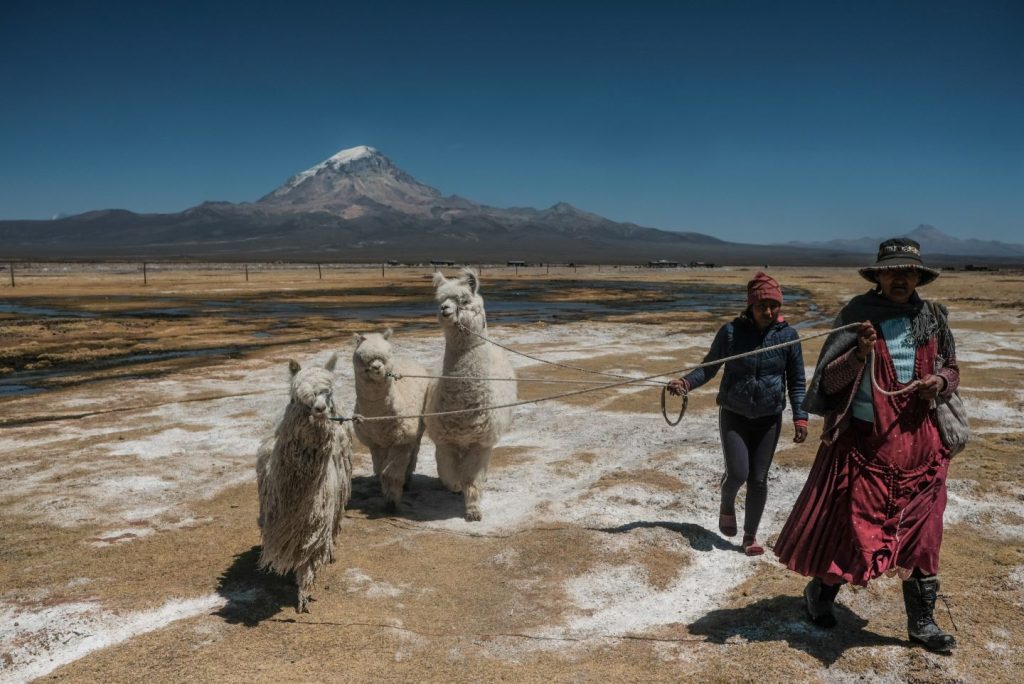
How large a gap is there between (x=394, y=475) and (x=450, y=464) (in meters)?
0.50

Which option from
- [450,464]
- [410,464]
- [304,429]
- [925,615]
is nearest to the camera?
[925,615]

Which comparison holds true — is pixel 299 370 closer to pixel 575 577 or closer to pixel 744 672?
pixel 575 577

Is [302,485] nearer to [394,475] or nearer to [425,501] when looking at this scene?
[394,475]

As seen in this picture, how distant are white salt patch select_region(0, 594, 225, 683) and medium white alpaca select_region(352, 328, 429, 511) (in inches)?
73.0

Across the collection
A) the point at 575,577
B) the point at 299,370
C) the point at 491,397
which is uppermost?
the point at 299,370

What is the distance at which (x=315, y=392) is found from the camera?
12.3 feet

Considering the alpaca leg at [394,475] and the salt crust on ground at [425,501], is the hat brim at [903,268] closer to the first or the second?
the salt crust on ground at [425,501]

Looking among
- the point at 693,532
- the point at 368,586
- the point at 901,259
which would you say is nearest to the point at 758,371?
the point at 901,259

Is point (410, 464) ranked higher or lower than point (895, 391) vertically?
lower

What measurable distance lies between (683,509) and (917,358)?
2.77 m

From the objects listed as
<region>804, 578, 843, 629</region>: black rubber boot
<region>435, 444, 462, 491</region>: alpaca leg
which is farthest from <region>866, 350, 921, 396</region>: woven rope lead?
<region>435, 444, 462, 491</region>: alpaca leg

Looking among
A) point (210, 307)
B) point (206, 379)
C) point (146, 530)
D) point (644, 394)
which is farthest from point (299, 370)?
point (210, 307)

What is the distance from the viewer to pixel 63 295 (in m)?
30.5

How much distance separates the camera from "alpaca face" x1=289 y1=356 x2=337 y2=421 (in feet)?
12.3
